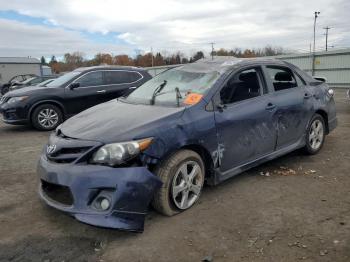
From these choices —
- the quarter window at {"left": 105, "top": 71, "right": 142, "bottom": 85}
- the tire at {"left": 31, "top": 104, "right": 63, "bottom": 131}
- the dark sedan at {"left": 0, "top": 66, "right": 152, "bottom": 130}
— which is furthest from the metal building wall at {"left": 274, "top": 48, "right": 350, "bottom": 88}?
the tire at {"left": 31, "top": 104, "right": 63, "bottom": 131}

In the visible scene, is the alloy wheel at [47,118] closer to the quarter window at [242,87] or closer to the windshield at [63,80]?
the windshield at [63,80]

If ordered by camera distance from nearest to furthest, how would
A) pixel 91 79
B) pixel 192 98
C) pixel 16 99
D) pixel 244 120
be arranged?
pixel 192 98 → pixel 244 120 → pixel 16 99 → pixel 91 79

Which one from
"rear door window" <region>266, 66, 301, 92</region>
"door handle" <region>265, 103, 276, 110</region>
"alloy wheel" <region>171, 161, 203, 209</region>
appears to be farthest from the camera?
"rear door window" <region>266, 66, 301, 92</region>

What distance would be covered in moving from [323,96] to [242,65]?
79.6 inches

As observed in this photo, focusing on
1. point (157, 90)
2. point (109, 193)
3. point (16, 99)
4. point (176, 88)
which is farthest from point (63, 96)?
point (109, 193)

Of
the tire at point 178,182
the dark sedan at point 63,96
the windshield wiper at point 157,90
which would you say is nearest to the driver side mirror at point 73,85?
the dark sedan at point 63,96

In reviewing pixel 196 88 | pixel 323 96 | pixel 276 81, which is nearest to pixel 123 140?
pixel 196 88

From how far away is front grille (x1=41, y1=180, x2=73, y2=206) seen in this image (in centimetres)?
344

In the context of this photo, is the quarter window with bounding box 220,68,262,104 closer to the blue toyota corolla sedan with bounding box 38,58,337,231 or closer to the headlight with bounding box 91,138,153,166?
the blue toyota corolla sedan with bounding box 38,58,337,231

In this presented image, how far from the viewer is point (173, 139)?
12.2ft

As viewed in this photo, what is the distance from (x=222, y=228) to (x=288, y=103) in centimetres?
239

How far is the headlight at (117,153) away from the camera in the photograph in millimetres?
3376

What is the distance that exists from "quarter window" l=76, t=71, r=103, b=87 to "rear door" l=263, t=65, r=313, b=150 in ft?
18.4

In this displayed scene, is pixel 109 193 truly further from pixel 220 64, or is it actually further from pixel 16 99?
pixel 16 99
